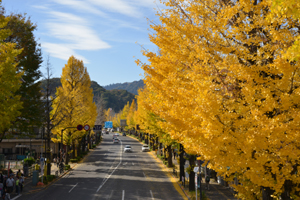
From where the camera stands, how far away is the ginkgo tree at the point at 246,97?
7.41 m

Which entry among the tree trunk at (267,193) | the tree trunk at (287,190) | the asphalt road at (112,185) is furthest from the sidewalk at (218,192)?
the tree trunk at (287,190)

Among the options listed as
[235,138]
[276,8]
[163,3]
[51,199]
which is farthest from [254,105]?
[51,199]

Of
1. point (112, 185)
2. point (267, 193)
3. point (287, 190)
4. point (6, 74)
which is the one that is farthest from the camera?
point (112, 185)

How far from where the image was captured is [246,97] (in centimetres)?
771

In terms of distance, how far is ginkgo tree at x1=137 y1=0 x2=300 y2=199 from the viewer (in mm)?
7406

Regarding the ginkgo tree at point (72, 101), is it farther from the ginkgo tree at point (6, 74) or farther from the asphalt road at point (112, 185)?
the ginkgo tree at point (6, 74)

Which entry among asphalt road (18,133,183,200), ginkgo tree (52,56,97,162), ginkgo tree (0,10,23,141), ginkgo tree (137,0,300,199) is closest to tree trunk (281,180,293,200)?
ginkgo tree (137,0,300,199)

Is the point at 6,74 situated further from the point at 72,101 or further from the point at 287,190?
the point at 72,101

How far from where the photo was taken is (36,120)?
29.0 m

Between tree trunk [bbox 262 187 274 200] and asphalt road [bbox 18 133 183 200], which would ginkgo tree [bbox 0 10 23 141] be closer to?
asphalt road [bbox 18 133 183 200]

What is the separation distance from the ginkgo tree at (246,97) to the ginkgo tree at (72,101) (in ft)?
94.7

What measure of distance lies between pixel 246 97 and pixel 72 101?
35.0 meters

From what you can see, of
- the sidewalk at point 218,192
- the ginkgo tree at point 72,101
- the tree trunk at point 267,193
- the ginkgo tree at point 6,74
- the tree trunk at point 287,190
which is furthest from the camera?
the ginkgo tree at point 72,101

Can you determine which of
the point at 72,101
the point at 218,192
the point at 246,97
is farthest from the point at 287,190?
the point at 72,101
